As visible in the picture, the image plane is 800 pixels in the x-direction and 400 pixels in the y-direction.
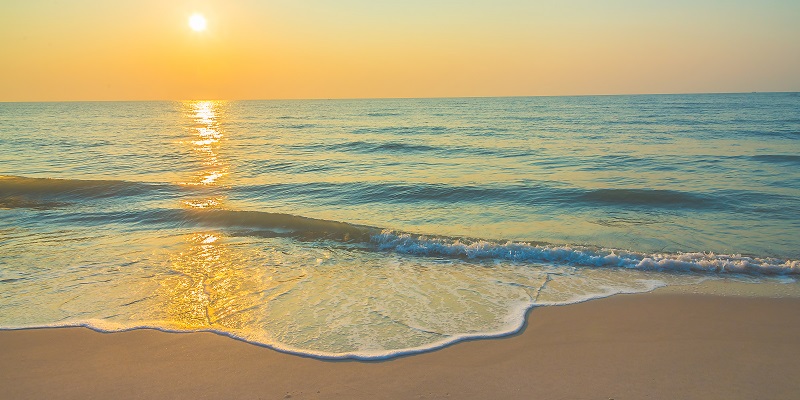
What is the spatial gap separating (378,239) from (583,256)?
153 inches

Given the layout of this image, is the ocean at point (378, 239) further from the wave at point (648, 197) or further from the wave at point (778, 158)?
the wave at point (778, 158)

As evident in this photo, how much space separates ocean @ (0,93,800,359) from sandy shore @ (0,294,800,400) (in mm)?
342

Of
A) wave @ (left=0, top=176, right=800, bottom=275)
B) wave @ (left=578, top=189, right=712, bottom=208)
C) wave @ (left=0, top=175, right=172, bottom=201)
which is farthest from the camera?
wave @ (left=0, top=175, right=172, bottom=201)

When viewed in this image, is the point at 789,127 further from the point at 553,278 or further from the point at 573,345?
the point at 573,345

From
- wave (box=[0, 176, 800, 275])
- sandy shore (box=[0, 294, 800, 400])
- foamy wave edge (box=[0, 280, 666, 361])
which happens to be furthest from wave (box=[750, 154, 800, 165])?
foamy wave edge (box=[0, 280, 666, 361])

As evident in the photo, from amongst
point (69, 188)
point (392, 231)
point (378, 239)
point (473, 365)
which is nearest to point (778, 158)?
point (392, 231)

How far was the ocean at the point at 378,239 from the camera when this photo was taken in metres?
6.57

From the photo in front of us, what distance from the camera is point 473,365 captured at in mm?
5082

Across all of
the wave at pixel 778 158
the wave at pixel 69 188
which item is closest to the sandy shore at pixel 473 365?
the wave at pixel 69 188

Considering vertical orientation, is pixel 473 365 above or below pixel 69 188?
above

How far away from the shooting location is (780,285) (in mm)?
7625

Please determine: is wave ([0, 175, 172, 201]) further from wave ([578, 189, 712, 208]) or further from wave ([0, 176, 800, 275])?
wave ([578, 189, 712, 208])

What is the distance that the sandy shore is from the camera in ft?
15.1

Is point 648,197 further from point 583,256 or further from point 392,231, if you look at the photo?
point 392,231
